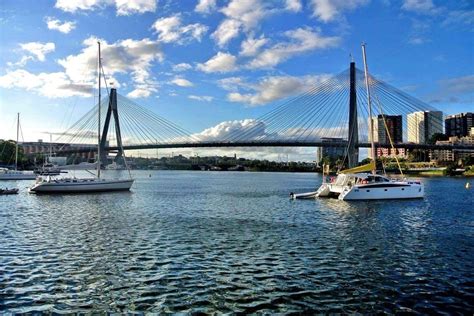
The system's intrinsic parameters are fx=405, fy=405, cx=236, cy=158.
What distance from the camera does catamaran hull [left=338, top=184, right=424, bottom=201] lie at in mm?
37375

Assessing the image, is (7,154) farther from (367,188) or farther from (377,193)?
(377,193)

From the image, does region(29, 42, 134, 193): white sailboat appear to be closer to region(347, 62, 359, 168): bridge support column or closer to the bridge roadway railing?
region(347, 62, 359, 168): bridge support column

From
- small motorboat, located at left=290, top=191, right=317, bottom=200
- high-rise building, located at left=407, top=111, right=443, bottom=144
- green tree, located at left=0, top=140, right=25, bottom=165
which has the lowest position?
small motorboat, located at left=290, top=191, right=317, bottom=200

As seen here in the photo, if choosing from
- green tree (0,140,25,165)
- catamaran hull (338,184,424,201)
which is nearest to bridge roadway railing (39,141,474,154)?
green tree (0,140,25,165)

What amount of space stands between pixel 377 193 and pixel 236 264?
2726 centimetres

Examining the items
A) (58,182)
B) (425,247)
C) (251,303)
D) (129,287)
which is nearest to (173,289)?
(129,287)

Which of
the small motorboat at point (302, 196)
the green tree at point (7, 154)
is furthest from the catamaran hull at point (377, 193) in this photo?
the green tree at point (7, 154)

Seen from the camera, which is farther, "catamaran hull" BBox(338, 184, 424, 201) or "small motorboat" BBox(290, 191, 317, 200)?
"small motorboat" BBox(290, 191, 317, 200)

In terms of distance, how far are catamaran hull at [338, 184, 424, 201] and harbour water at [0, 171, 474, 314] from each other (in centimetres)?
1158

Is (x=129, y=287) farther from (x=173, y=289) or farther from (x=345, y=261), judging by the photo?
(x=345, y=261)

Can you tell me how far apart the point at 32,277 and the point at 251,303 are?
687 centimetres

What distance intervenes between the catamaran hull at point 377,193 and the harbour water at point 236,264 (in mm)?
11581

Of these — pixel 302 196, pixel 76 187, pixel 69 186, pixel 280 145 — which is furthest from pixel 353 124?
pixel 69 186

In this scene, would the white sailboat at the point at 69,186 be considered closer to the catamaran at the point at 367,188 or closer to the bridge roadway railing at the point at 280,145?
the catamaran at the point at 367,188
